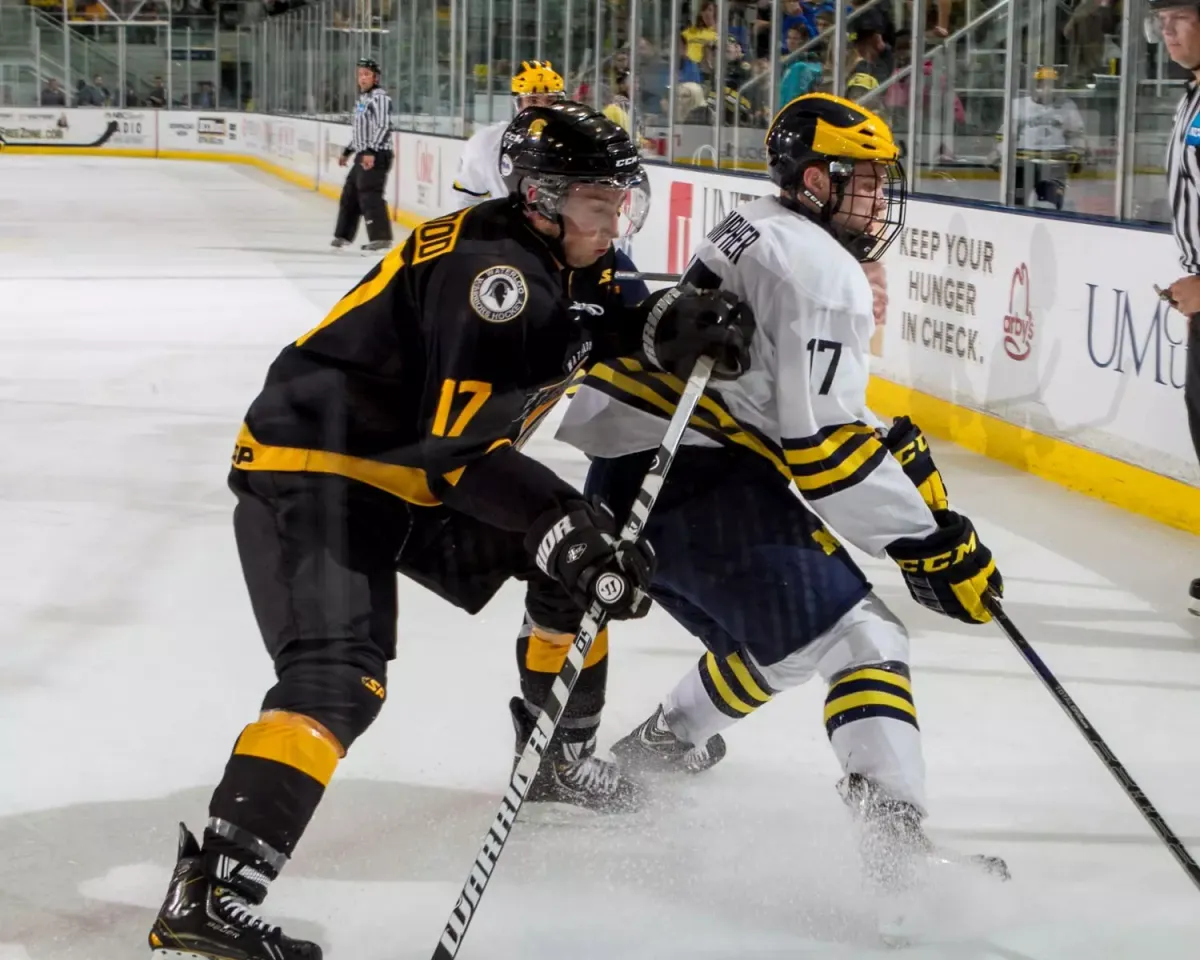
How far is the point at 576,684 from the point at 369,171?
10009 mm

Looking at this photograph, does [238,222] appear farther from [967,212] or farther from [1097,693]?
[1097,693]

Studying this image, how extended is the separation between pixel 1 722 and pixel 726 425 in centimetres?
145

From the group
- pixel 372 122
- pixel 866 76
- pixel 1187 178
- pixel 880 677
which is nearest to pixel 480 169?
pixel 866 76

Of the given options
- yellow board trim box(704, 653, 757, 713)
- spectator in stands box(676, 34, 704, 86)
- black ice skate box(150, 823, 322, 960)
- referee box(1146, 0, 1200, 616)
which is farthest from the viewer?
spectator in stands box(676, 34, 704, 86)

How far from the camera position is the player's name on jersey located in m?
5.59

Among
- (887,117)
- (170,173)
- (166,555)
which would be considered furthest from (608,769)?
(170,173)

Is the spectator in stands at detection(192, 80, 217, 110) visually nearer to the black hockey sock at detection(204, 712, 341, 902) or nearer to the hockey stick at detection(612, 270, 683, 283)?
the hockey stick at detection(612, 270, 683, 283)

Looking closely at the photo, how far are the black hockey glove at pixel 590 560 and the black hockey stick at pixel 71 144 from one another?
25.8 m

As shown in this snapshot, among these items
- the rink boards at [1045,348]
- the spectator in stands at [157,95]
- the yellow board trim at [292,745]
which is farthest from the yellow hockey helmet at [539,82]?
the spectator in stands at [157,95]

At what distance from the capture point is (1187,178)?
371 centimetres

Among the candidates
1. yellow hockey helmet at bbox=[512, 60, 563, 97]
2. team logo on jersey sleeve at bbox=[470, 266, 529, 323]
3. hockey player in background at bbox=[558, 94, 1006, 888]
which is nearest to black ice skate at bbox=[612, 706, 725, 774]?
hockey player in background at bbox=[558, 94, 1006, 888]

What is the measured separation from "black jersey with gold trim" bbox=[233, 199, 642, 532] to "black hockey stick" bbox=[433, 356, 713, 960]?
0.38 feet

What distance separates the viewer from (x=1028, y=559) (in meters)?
4.17

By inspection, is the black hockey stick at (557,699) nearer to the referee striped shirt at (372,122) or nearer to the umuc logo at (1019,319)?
the umuc logo at (1019,319)
